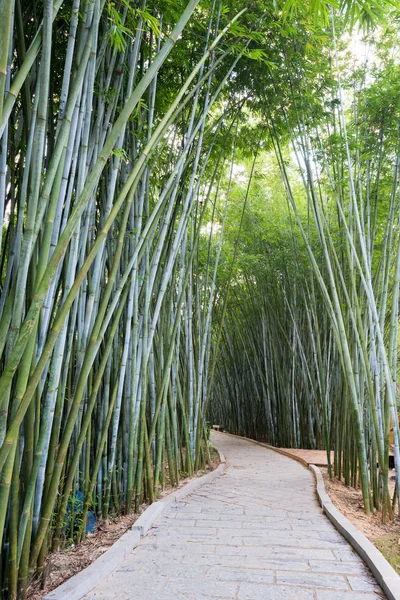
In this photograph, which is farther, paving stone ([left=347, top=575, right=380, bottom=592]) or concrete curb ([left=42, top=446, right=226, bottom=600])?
paving stone ([left=347, top=575, right=380, bottom=592])

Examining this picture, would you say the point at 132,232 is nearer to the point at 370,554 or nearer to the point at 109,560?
the point at 109,560

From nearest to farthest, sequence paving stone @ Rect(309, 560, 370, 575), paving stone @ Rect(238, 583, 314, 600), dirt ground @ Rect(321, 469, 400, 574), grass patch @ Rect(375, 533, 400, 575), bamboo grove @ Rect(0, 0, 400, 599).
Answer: bamboo grove @ Rect(0, 0, 400, 599)
paving stone @ Rect(238, 583, 314, 600)
paving stone @ Rect(309, 560, 370, 575)
grass patch @ Rect(375, 533, 400, 575)
dirt ground @ Rect(321, 469, 400, 574)

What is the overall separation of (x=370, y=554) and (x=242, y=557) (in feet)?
1.70

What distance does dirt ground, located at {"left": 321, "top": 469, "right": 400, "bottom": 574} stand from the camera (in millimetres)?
2398

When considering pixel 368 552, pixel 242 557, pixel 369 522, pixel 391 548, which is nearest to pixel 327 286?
pixel 369 522

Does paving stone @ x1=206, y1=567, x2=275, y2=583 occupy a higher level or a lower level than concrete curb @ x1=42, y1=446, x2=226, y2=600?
lower

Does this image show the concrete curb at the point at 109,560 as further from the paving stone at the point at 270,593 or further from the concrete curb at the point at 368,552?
the concrete curb at the point at 368,552

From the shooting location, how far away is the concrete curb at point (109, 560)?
1524 millimetres

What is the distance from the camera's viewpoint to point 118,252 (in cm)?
204

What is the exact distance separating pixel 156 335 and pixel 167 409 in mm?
562

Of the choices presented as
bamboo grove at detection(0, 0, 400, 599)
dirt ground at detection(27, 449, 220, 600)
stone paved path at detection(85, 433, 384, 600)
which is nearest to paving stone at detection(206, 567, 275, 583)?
stone paved path at detection(85, 433, 384, 600)

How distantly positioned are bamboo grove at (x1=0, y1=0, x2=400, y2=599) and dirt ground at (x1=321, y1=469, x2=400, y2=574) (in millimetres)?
107

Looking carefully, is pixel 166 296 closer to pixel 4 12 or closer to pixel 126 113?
pixel 126 113

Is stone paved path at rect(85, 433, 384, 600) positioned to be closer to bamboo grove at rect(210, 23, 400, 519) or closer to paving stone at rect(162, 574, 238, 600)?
paving stone at rect(162, 574, 238, 600)
